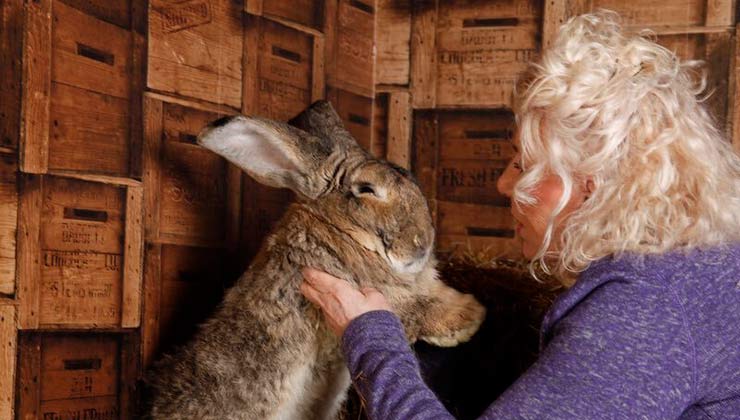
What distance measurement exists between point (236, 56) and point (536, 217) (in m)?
1.75

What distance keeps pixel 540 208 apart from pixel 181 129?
1599 mm

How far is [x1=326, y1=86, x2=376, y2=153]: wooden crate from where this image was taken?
4273mm

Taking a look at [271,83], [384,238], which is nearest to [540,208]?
[384,238]

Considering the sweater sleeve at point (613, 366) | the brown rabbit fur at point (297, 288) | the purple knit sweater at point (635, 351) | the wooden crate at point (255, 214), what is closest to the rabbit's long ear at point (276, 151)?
the brown rabbit fur at point (297, 288)

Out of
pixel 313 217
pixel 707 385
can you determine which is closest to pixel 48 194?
pixel 313 217

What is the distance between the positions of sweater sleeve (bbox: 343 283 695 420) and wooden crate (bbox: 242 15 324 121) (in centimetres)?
208

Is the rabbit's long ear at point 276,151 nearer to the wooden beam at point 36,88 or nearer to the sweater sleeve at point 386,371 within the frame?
the wooden beam at point 36,88

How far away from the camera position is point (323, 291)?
2.69 metres

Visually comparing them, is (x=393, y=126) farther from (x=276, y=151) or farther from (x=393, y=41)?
(x=276, y=151)

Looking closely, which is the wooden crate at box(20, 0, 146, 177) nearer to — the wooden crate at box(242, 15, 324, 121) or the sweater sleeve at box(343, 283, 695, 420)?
the wooden crate at box(242, 15, 324, 121)

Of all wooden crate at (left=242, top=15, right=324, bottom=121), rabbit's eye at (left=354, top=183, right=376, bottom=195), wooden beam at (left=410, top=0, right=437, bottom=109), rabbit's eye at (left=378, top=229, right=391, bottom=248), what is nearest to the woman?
rabbit's eye at (left=378, top=229, right=391, bottom=248)

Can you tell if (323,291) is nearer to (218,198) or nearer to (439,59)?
(218,198)

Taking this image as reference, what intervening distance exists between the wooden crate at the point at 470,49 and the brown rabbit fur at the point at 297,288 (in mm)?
1496

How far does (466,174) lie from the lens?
4.37m
